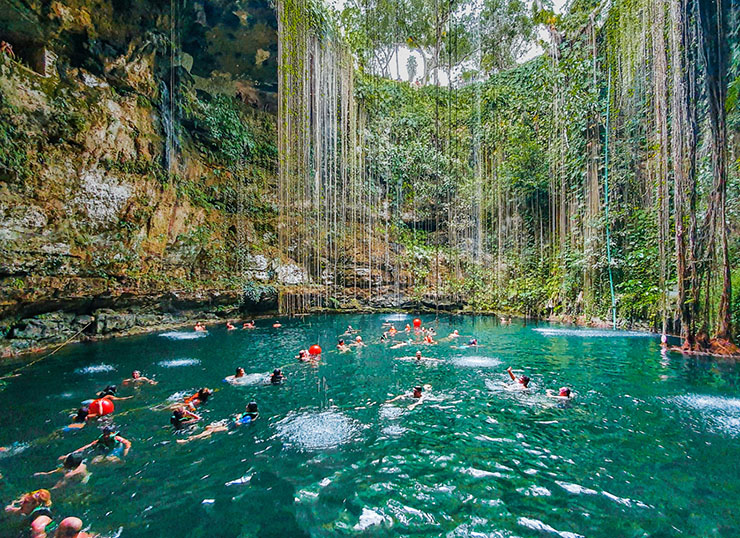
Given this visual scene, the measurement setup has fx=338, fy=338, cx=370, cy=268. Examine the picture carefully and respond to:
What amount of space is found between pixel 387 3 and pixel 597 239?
14.9m

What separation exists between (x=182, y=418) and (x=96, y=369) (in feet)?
13.1

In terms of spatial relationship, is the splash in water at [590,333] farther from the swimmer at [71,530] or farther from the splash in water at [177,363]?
the swimmer at [71,530]

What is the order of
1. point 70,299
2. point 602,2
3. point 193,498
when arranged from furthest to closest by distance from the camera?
point 602,2 < point 70,299 < point 193,498

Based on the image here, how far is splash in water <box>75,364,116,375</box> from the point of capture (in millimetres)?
6858

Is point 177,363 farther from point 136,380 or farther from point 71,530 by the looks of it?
point 71,530

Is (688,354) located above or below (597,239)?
below

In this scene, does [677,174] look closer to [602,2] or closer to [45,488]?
[602,2]

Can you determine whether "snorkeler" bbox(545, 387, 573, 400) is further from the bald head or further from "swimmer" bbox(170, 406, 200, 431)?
the bald head

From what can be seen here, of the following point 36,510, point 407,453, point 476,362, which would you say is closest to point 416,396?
point 407,453

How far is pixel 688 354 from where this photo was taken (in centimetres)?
749

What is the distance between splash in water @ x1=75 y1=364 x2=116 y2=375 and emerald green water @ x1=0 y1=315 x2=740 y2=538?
6 centimetres

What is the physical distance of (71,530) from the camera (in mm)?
2584

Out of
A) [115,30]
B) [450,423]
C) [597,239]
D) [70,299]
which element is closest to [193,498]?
[450,423]

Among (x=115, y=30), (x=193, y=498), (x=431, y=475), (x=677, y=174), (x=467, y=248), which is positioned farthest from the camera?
(x=467, y=248)
